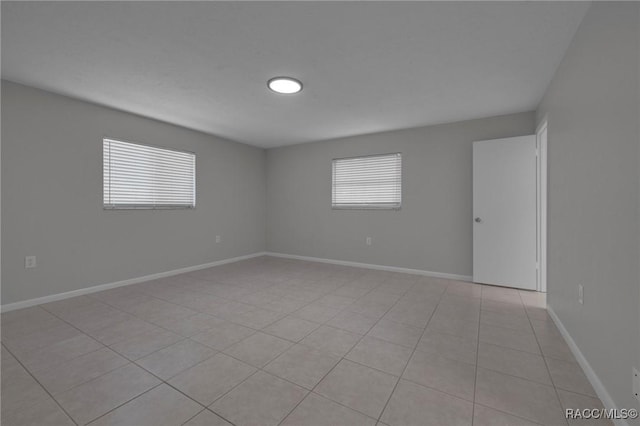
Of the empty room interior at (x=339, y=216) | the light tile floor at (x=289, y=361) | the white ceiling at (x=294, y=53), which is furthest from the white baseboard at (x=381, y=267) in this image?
the white ceiling at (x=294, y=53)

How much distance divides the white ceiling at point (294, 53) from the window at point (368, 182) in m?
1.18

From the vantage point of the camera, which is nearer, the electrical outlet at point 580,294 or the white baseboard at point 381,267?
the electrical outlet at point 580,294

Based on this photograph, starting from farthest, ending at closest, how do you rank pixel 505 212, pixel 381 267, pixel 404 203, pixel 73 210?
pixel 381 267 < pixel 404 203 < pixel 505 212 < pixel 73 210

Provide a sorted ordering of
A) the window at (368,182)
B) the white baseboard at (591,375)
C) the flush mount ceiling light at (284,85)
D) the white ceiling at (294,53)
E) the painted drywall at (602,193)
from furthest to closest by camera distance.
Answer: the window at (368,182)
the flush mount ceiling light at (284,85)
the white ceiling at (294,53)
the white baseboard at (591,375)
the painted drywall at (602,193)

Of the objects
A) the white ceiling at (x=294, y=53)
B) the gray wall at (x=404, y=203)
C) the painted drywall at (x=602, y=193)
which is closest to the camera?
the painted drywall at (x=602, y=193)

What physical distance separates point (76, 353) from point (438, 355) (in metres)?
2.69

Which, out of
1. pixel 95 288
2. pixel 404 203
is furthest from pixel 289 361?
pixel 404 203

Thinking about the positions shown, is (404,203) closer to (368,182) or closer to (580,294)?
(368,182)

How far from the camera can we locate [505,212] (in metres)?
3.62

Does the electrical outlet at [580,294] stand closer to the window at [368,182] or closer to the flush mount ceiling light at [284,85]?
the window at [368,182]

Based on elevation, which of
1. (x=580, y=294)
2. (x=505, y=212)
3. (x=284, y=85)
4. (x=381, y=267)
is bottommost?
(x=381, y=267)

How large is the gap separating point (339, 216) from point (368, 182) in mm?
852

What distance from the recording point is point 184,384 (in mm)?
1657

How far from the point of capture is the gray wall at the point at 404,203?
4.05 metres
